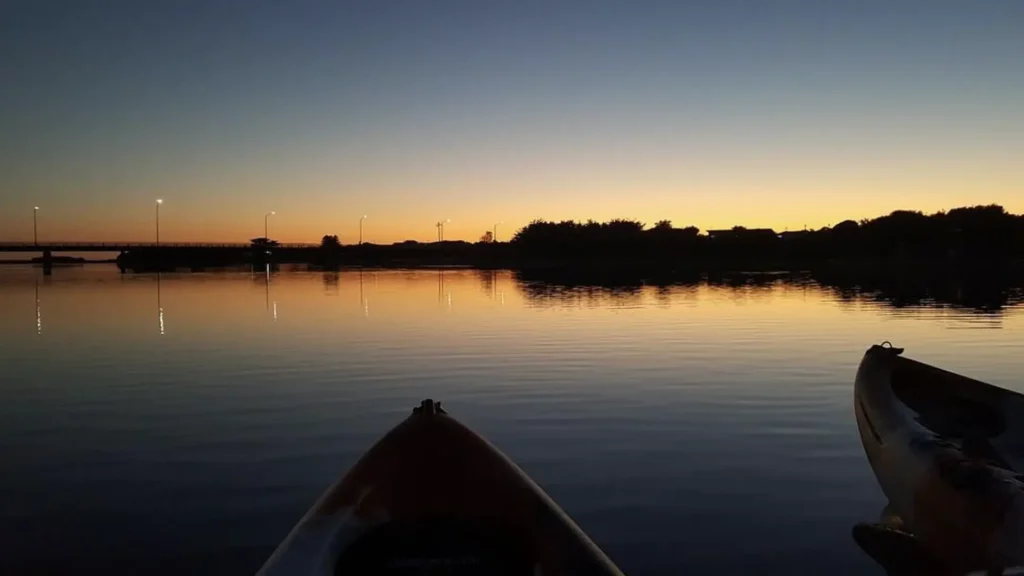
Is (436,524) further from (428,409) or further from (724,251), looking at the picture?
(724,251)

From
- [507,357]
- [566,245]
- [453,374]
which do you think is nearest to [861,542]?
[453,374]

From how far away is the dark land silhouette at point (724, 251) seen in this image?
11856cm

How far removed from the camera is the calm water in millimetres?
8383

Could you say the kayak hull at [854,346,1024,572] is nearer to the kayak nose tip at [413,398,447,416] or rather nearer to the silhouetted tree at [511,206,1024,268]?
the kayak nose tip at [413,398,447,416]

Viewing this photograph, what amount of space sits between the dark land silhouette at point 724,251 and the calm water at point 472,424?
76156mm

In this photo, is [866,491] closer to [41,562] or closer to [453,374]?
[41,562]

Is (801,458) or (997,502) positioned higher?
(997,502)

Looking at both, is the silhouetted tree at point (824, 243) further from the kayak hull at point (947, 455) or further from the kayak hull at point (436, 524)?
the kayak hull at point (436, 524)

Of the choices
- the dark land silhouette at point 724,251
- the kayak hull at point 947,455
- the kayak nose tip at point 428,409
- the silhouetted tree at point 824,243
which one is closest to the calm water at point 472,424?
the kayak hull at point 947,455

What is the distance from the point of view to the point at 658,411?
14352 mm

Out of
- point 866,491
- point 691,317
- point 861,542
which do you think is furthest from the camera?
point 691,317

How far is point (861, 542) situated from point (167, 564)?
22.8 feet

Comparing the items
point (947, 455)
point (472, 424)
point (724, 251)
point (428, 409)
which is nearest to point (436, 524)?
point (428, 409)

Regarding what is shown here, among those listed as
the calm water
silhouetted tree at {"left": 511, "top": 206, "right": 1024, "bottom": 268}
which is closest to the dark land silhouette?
silhouetted tree at {"left": 511, "top": 206, "right": 1024, "bottom": 268}
